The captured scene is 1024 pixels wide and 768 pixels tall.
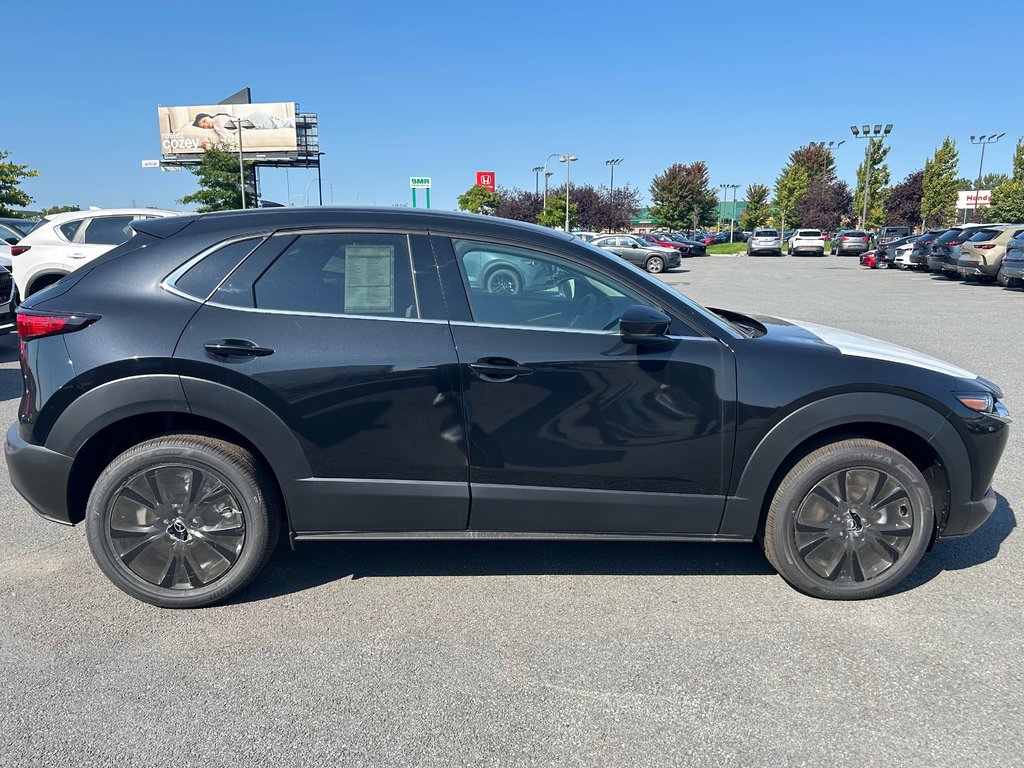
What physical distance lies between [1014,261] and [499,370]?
19.4 m

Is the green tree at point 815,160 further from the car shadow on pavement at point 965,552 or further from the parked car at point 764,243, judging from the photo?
the car shadow on pavement at point 965,552

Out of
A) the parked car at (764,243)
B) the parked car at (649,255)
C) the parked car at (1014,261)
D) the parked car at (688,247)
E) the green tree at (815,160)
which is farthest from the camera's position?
the green tree at (815,160)

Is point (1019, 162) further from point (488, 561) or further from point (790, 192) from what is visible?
point (488, 561)

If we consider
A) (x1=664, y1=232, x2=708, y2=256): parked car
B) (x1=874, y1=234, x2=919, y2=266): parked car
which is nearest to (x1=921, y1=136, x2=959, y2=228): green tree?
(x1=664, y1=232, x2=708, y2=256): parked car

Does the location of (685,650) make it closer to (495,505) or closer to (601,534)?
(601,534)

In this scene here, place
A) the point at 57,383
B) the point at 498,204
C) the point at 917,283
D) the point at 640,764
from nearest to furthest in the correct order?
the point at 640,764
the point at 57,383
the point at 917,283
the point at 498,204

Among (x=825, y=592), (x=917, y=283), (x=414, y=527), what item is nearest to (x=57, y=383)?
(x=414, y=527)

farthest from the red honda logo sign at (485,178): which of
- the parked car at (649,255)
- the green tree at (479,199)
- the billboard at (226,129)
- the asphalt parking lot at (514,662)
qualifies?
the asphalt parking lot at (514,662)

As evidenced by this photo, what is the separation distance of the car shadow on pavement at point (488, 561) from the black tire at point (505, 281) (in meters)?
1.41

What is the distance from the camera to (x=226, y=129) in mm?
61938

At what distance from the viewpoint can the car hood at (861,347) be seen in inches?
133

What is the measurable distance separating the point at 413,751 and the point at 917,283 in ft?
82.5

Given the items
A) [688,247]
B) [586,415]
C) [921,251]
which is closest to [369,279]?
[586,415]

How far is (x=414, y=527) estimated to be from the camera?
330 centimetres
